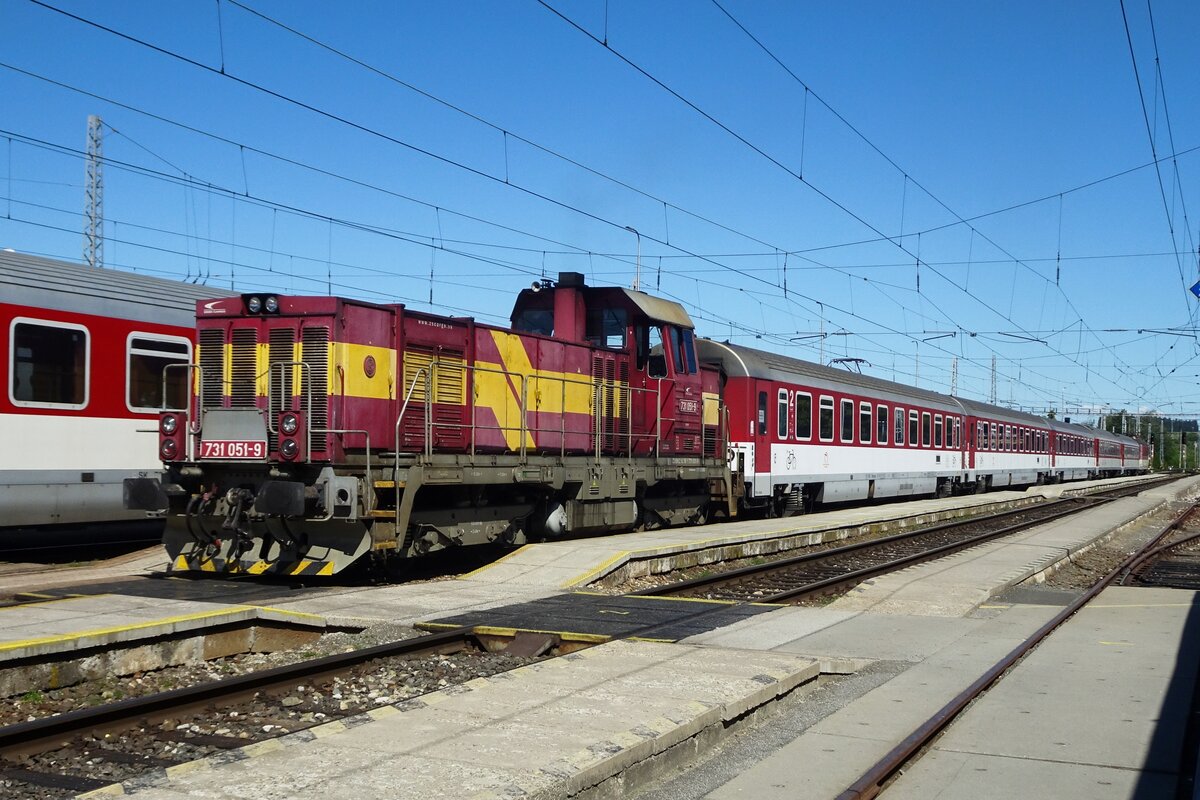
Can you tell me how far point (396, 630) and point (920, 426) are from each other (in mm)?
27234

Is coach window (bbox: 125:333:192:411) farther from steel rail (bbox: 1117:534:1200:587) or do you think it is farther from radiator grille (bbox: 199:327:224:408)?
steel rail (bbox: 1117:534:1200:587)

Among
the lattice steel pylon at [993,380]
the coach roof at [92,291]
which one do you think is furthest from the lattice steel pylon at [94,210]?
the lattice steel pylon at [993,380]

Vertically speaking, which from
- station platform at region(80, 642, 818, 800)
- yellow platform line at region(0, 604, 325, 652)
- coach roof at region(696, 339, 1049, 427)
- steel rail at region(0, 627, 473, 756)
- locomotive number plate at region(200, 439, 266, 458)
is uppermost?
coach roof at region(696, 339, 1049, 427)

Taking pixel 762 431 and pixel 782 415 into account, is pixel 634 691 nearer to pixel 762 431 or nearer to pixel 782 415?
pixel 762 431

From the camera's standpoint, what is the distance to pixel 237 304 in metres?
12.8

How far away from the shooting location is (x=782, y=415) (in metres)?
24.0

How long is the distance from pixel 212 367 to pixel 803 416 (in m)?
15.4

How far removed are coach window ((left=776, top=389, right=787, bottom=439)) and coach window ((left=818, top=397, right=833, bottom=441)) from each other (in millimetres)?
2296

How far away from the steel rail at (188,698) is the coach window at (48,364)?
7.37 meters

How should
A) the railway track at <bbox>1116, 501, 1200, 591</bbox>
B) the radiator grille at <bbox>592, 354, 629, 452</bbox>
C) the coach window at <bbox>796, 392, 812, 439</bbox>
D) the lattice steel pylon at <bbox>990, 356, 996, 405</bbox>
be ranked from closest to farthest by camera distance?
the railway track at <bbox>1116, 501, 1200, 591</bbox> → the radiator grille at <bbox>592, 354, 629, 452</bbox> → the coach window at <bbox>796, 392, 812, 439</bbox> → the lattice steel pylon at <bbox>990, 356, 996, 405</bbox>

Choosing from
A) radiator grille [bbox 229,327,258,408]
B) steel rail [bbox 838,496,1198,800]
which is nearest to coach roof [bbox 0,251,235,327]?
radiator grille [bbox 229,327,258,408]

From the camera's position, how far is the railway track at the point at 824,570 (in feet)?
42.5

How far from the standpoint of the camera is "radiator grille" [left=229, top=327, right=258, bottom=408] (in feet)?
41.7

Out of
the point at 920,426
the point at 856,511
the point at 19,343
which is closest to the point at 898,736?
the point at 19,343
